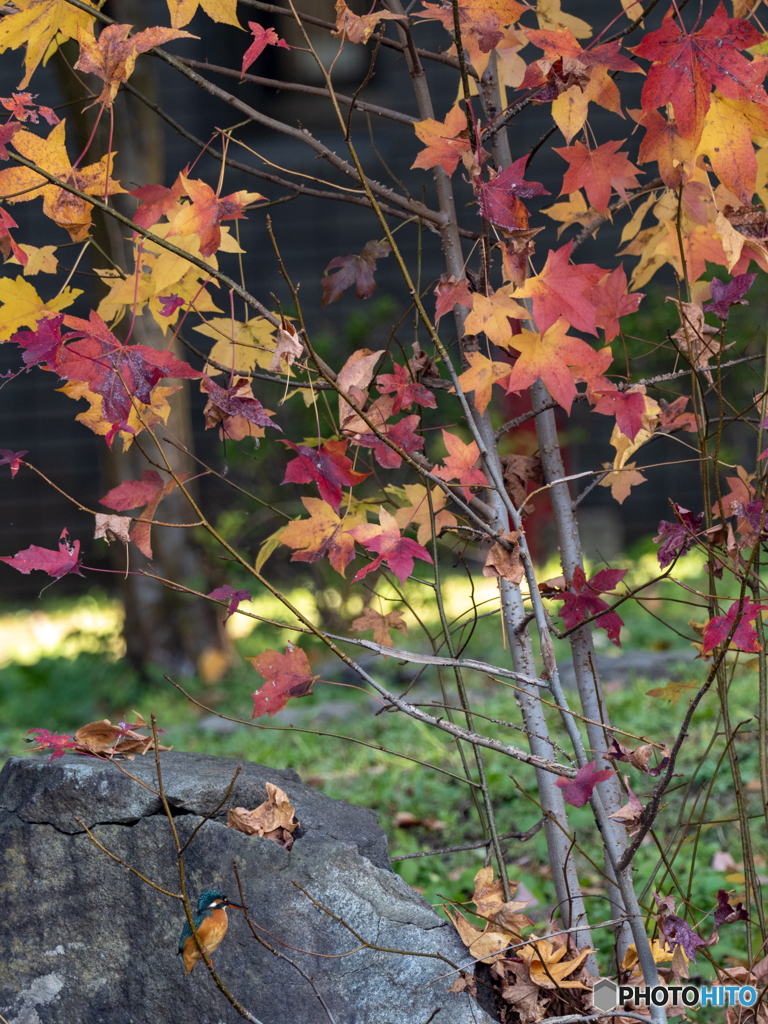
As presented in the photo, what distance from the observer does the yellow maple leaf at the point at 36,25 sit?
1.08 meters

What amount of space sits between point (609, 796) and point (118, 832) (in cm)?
79

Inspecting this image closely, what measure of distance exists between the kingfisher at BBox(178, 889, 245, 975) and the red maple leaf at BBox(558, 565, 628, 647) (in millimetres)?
641

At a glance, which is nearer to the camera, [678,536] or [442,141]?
[442,141]

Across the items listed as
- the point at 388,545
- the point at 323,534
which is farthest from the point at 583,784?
the point at 323,534

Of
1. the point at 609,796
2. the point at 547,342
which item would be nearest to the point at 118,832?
the point at 609,796

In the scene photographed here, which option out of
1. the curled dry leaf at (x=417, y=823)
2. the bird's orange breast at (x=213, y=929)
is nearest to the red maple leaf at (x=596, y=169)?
the bird's orange breast at (x=213, y=929)

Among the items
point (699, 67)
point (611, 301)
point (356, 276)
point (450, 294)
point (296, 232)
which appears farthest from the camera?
point (296, 232)

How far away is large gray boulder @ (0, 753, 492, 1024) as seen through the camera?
1.16 metres

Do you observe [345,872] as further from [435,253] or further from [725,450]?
[435,253]

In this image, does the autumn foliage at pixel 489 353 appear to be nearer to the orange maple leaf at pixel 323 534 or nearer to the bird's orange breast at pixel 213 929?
the orange maple leaf at pixel 323 534

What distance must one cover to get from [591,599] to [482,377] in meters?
0.39

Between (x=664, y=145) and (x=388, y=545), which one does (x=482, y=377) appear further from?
(x=664, y=145)

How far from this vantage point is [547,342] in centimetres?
116

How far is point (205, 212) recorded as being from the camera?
113cm
